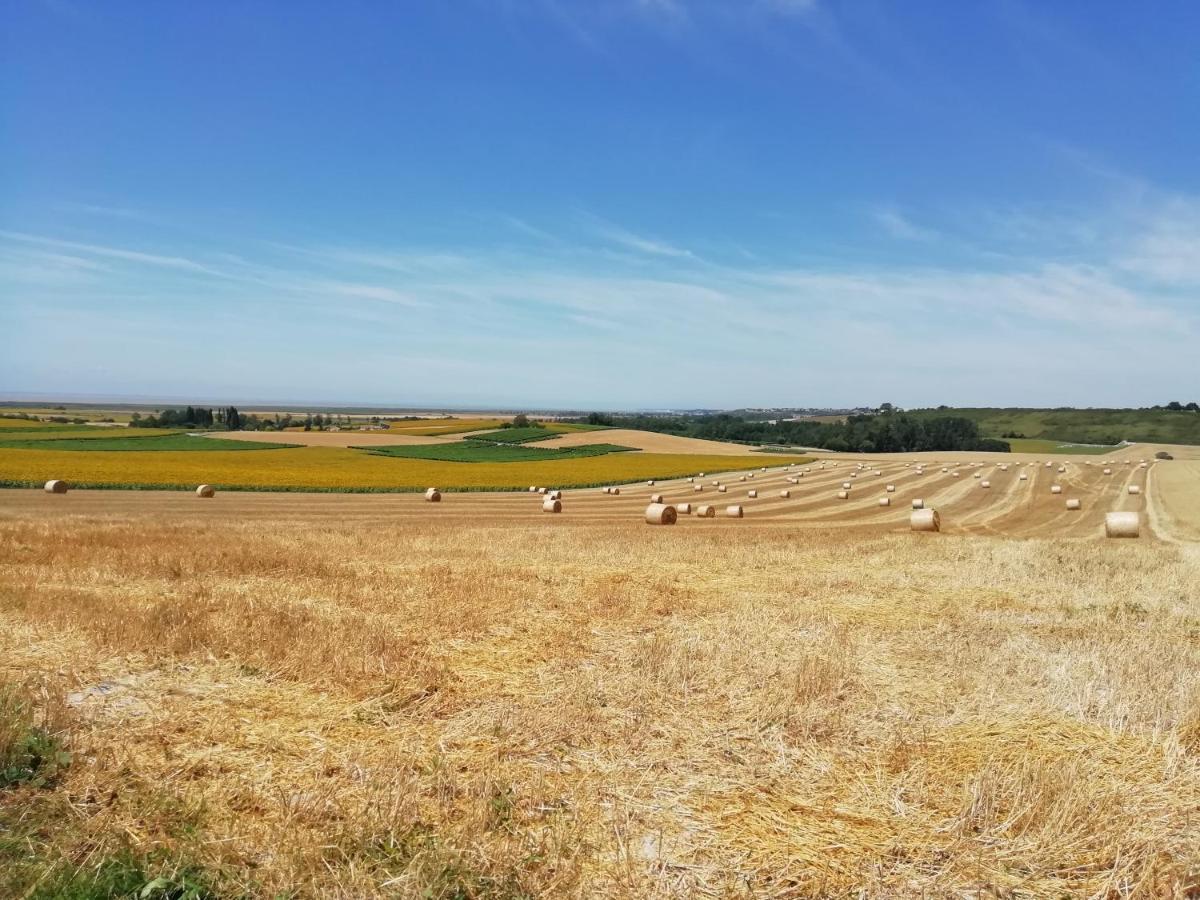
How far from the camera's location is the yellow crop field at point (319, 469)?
5447 cm

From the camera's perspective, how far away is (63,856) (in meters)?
4.50

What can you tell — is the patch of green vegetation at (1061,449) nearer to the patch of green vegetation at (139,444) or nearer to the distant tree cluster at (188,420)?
the patch of green vegetation at (139,444)

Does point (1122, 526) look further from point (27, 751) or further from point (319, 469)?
point (319, 469)

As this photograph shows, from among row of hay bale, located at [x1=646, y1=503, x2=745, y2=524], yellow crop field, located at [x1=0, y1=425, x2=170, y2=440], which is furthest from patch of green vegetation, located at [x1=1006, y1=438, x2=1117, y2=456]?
yellow crop field, located at [x1=0, y1=425, x2=170, y2=440]

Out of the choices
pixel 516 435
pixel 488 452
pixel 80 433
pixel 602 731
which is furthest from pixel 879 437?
pixel 602 731

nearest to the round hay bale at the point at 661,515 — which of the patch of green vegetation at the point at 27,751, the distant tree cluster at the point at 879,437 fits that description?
the patch of green vegetation at the point at 27,751

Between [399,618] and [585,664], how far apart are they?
3.28 meters

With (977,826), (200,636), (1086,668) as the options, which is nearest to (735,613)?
(1086,668)

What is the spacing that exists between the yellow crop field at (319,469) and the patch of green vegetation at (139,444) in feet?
16.9

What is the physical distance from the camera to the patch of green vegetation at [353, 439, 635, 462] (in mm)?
88812

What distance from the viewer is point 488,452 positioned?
94.4 meters

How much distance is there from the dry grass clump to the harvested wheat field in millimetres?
27

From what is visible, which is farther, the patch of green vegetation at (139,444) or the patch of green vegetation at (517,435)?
the patch of green vegetation at (517,435)

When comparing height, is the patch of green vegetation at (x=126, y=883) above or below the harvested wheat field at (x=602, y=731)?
above
